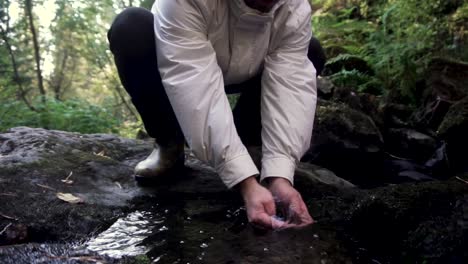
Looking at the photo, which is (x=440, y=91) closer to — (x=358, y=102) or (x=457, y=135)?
(x=358, y=102)

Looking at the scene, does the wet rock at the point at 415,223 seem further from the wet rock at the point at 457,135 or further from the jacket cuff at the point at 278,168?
the wet rock at the point at 457,135

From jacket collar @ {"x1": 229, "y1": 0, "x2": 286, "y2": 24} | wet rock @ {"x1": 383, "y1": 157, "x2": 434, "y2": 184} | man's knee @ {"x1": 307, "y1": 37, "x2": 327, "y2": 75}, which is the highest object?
jacket collar @ {"x1": 229, "y1": 0, "x2": 286, "y2": 24}

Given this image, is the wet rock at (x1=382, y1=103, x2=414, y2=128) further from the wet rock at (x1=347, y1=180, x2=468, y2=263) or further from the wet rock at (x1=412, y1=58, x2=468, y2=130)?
the wet rock at (x1=347, y1=180, x2=468, y2=263)

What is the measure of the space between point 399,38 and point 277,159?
4.32 metres

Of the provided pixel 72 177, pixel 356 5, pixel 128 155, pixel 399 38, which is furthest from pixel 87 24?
pixel 72 177

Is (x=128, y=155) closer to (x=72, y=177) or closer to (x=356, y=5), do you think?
(x=72, y=177)

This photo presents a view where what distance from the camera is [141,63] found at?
2189 millimetres

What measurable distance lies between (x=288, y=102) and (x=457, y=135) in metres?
2.09

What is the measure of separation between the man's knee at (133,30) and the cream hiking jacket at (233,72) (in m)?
0.08

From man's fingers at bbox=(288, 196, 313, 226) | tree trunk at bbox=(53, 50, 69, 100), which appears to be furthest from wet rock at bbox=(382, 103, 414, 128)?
tree trunk at bbox=(53, 50, 69, 100)

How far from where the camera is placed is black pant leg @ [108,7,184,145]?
2.15 m

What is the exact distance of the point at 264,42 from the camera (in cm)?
201

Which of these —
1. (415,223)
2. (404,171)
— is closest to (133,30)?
(415,223)

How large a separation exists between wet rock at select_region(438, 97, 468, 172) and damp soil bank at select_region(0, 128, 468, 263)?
149 centimetres
